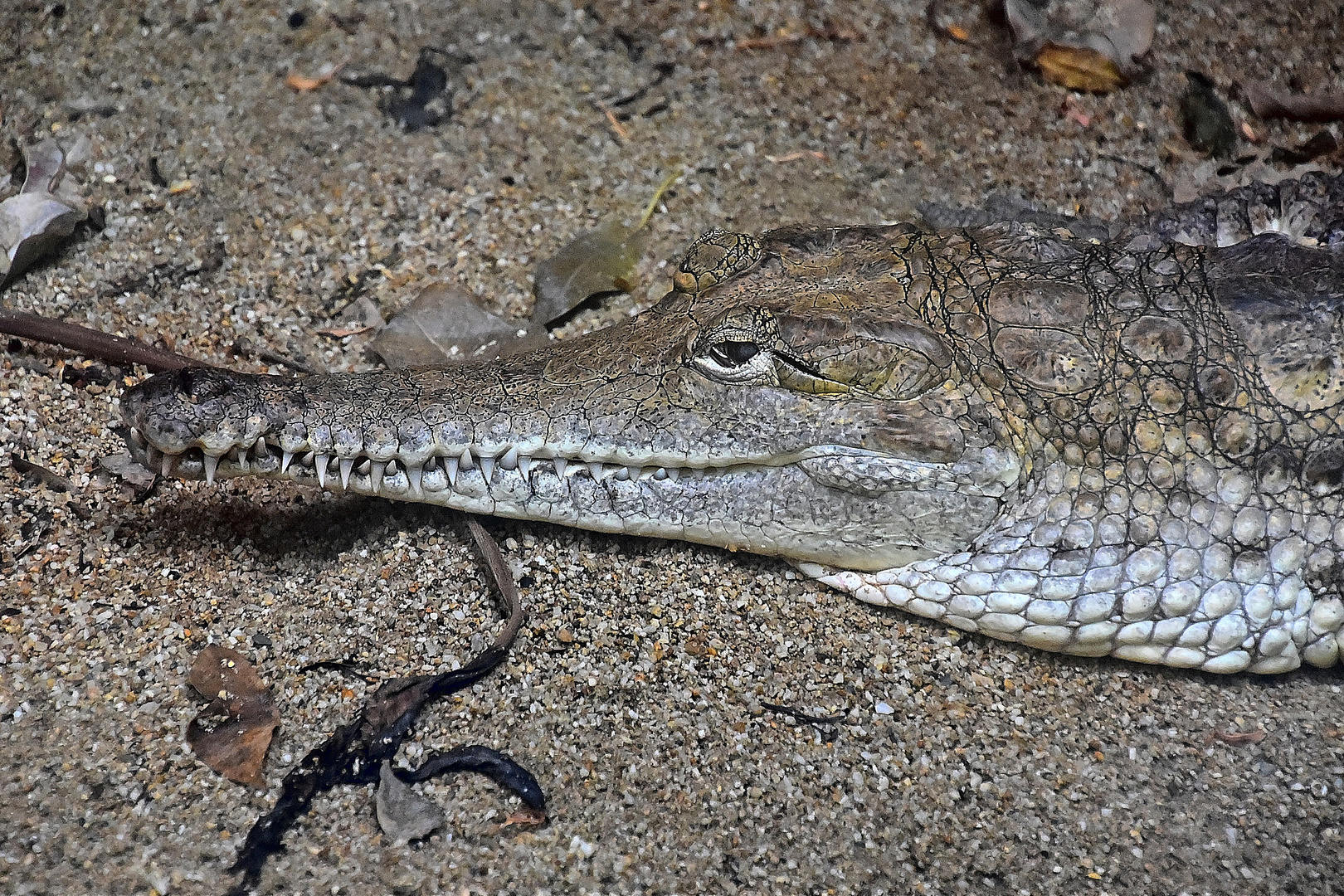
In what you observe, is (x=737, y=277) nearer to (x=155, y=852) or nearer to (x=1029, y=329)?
(x=1029, y=329)

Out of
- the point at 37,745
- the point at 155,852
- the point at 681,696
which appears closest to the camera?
the point at 155,852

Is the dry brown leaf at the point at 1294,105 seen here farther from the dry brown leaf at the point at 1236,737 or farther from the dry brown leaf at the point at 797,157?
the dry brown leaf at the point at 1236,737

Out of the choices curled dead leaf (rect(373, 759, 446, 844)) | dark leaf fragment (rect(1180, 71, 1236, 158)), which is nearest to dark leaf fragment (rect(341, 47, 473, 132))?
curled dead leaf (rect(373, 759, 446, 844))

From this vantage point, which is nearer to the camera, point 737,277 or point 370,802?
point 370,802

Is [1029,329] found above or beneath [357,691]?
above

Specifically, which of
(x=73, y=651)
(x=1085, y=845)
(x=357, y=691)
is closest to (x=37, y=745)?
(x=73, y=651)

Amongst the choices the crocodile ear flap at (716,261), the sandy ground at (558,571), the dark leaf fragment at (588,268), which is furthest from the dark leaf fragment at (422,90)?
the crocodile ear flap at (716,261)
